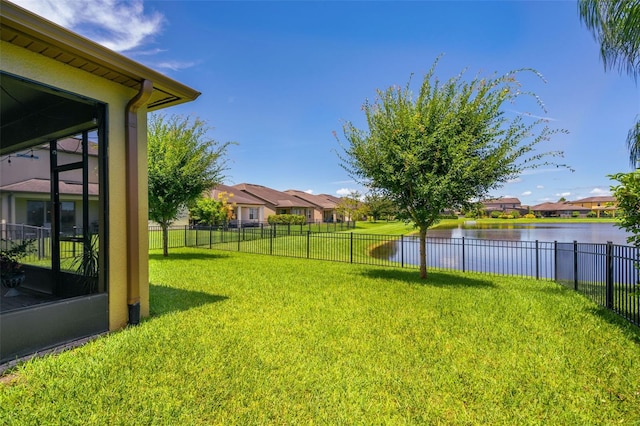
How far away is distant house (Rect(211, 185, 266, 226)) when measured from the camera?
3104 centimetres

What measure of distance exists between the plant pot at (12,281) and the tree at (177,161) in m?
6.36

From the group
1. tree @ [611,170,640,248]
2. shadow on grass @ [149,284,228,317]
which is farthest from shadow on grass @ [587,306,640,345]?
shadow on grass @ [149,284,228,317]

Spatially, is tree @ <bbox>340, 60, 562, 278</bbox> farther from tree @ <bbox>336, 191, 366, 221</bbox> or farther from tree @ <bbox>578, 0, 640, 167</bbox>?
tree @ <bbox>336, 191, 366, 221</bbox>

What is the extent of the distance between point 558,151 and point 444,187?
9.43 feet

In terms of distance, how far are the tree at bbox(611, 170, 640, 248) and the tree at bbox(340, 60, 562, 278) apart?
129 inches

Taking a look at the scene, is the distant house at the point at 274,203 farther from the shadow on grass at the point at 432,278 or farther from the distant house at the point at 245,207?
the shadow on grass at the point at 432,278

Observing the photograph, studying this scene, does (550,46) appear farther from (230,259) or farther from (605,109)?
(230,259)

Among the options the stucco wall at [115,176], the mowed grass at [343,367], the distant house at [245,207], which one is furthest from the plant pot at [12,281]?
the distant house at [245,207]

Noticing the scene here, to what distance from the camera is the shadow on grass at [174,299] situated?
218 inches

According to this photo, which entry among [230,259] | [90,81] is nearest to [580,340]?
[90,81]

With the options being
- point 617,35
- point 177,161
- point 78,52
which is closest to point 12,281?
point 78,52

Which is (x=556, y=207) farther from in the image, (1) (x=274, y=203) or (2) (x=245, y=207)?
(2) (x=245, y=207)

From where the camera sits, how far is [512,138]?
7.78m

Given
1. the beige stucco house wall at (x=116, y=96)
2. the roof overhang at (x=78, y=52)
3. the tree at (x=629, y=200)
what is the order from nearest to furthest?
the roof overhang at (x=78, y=52) → the beige stucco house wall at (x=116, y=96) → the tree at (x=629, y=200)
